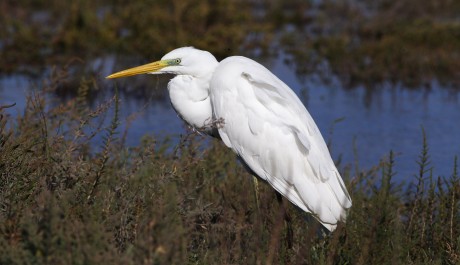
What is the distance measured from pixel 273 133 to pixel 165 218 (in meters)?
1.79

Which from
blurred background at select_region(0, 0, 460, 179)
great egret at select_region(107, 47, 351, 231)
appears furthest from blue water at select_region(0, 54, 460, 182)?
great egret at select_region(107, 47, 351, 231)

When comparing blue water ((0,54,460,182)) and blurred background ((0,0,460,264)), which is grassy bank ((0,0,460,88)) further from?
blue water ((0,54,460,182))

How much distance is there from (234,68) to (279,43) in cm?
805

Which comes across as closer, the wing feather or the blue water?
the wing feather

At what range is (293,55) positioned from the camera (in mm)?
11734

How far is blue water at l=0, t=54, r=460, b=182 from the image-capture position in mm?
7695

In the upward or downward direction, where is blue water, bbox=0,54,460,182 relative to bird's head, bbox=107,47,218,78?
upward

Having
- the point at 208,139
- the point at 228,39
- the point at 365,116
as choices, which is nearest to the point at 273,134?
the point at 208,139

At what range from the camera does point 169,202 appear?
9.37 ft

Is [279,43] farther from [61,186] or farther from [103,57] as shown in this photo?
[61,186]

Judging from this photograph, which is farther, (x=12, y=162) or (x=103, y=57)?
(x=103, y=57)

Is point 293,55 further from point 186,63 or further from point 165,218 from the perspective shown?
point 165,218

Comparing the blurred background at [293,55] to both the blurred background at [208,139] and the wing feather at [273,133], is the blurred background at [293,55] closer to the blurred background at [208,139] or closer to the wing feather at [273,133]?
the blurred background at [208,139]

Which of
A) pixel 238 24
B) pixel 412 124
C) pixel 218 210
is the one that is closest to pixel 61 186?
pixel 218 210
